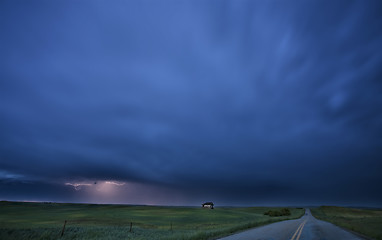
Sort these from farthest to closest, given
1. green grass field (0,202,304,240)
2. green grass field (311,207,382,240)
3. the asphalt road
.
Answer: green grass field (0,202,304,240) < green grass field (311,207,382,240) < the asphalt road

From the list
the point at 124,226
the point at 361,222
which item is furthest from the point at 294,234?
the point at 361,222

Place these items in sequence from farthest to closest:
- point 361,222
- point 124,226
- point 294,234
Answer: point 361,222 < point 124,226 < point 294,234

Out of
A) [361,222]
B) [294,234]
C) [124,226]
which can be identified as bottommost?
[124,226]

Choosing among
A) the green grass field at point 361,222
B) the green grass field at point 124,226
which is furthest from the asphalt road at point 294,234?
the green grass field at point 124,226

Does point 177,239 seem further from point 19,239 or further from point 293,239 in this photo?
point 19,239

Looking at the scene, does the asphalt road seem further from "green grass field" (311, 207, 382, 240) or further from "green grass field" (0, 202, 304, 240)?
"green grass field" (0, 202, 304, 240)

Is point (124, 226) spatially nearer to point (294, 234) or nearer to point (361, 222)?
point (294, 234)

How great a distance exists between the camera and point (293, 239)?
16.1m

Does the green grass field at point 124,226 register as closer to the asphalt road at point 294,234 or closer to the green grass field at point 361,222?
the asphalt road at point 294,234

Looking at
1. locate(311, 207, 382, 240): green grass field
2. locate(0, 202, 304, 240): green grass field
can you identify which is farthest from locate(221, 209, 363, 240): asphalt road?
Result: locate(0, 202, 304, 240): green grass field

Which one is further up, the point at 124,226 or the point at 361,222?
the point at 361,222

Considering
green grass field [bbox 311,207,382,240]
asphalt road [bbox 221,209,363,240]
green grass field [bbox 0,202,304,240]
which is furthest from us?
green grass field [bbox 0,202,304,240]

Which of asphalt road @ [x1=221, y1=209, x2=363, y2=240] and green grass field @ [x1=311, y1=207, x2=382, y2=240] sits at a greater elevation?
green grass field @ [x1=311, y1=207, x2=382, y2=240]

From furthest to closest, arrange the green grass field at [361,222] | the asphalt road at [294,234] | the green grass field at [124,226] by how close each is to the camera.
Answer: the green grass field at [124,226]
the green grass field at [361,222]
the asphalt road at [294,234]
